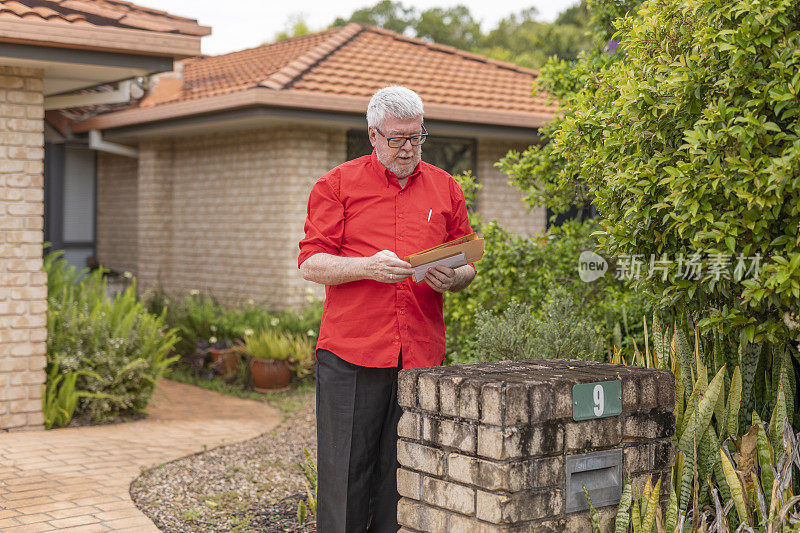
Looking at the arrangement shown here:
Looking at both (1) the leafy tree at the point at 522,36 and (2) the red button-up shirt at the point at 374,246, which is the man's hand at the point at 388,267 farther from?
(1) the leafy tree at the point at 522,36

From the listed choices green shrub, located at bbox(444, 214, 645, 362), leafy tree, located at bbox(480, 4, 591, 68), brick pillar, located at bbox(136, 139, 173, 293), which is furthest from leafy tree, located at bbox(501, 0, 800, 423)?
leafy tree, located at bbox(480, 4, 591, 68)

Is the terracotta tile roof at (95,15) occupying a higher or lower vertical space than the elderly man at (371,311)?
higher

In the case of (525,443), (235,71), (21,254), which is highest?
(235,71)

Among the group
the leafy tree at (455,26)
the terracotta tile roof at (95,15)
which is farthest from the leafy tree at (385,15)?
the terracotta tile roof at (95,15)

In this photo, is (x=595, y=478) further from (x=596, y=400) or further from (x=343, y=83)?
(x=343, y=83)

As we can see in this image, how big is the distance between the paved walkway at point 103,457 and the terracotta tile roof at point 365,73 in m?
3.71

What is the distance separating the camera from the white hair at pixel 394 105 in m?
3.55

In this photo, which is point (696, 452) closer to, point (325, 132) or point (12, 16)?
point (12, 16)

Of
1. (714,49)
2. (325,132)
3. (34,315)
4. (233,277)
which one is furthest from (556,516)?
A: (233,277)

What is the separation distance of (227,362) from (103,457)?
12.5 ft

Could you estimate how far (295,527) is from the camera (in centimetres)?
484

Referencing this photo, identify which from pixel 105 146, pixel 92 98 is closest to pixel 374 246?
pixel 92 98

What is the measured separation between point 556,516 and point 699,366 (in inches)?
43.7

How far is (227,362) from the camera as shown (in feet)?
33.5
